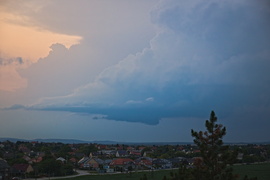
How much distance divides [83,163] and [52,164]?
67.2 ft

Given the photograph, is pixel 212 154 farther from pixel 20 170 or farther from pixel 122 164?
pixel 122 164

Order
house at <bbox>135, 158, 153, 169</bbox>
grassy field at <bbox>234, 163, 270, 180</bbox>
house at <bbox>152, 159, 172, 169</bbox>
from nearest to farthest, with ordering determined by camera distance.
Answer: grassy field at <bbox>234, 163, 270, 180</bbox>, house at <bbox>135, 158, 153, 169</bbox>, house at <bbox>152, 159, 172, 169</bbox>

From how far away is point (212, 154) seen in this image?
16375 mm

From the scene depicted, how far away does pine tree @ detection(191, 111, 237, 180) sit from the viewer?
53.0 feet

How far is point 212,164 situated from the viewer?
16500 mm

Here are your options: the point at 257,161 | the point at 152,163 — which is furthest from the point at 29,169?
the point at 257,161

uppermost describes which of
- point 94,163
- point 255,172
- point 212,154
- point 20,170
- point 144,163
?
point 212,154

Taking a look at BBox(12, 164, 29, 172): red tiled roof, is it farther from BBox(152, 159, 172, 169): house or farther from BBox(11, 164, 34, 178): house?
BBox(152, 159, 172, 169): house

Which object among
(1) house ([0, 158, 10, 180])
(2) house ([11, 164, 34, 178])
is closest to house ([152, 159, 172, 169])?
(2) house ([11, 164, 34, 178])

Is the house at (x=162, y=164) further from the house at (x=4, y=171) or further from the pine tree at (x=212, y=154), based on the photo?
the pine tree at (x=212, y=154)

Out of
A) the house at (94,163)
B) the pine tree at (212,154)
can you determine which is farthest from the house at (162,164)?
the pine tree at (212,154)

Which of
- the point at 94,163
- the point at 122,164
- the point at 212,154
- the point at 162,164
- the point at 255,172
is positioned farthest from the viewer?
the point at 162,164

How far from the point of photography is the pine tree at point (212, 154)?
16.2 meters

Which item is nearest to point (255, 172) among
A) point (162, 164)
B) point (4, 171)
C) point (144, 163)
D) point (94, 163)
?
point (162, 164)
